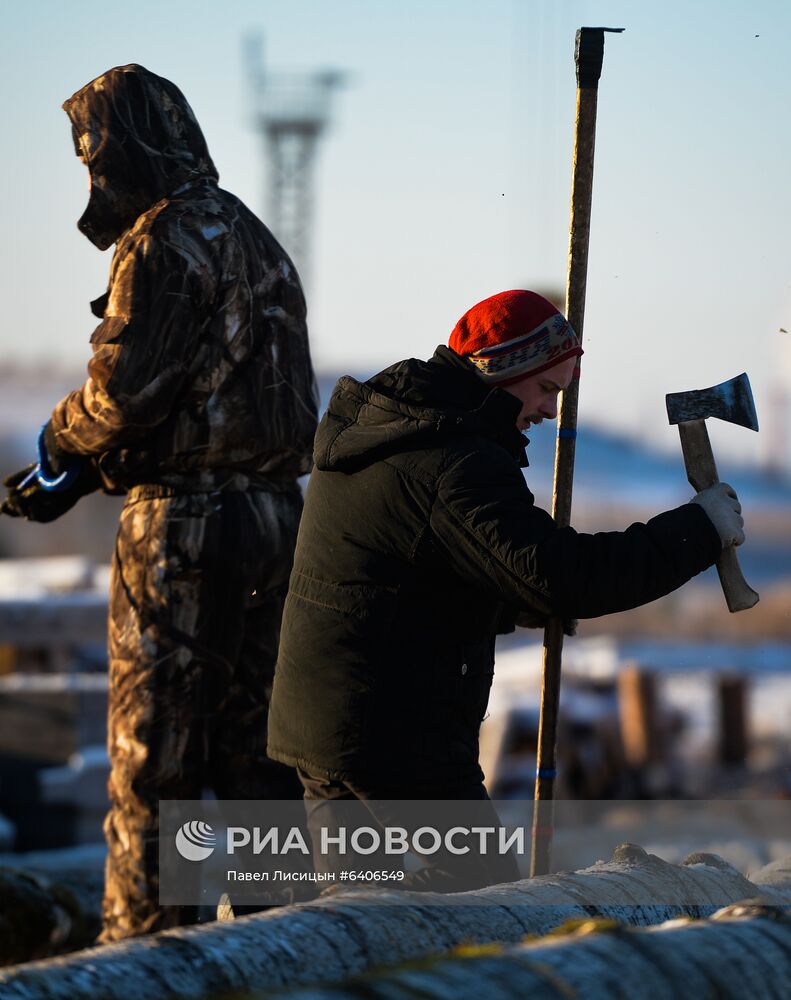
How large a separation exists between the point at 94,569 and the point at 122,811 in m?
10.2

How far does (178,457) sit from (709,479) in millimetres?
1708

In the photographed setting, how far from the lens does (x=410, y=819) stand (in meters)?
4.19

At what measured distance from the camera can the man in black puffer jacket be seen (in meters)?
3.92

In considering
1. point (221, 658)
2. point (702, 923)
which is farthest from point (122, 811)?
point (702, 923)

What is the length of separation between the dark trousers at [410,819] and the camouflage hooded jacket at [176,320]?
1397mm

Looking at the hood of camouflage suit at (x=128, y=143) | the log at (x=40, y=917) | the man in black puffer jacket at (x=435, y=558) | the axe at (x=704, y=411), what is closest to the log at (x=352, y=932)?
the man in black puffer jacket at (x=435, y=558)

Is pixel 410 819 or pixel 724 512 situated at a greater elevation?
pixel 724 512

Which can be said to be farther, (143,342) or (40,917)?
(40,917)

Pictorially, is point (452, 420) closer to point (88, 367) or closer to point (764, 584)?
point (88, 367)

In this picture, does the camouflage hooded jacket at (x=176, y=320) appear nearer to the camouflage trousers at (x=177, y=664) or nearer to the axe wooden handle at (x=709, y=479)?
the camouflage trousers at (x=177, y=664)

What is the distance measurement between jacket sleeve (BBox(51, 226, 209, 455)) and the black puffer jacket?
44.4 inches

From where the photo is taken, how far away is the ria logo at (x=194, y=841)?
5.47 m

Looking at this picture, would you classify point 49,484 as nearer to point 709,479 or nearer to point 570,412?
point 570,412

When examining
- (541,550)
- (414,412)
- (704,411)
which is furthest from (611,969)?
(704,411)
